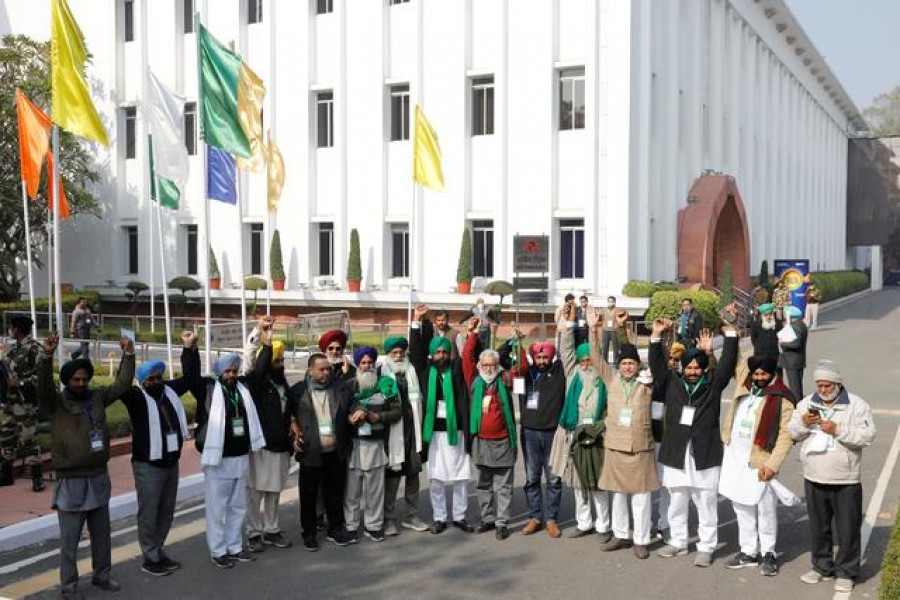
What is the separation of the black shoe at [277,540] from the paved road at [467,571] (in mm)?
122

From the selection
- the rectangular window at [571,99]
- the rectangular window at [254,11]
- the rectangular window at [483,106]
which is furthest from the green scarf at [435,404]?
the rectangular window at [254,11]

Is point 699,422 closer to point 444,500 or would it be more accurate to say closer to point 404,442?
point 444,500

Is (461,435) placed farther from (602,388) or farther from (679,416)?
(679,416)

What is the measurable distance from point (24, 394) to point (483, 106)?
20.4 metres

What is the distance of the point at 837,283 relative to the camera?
176 ft

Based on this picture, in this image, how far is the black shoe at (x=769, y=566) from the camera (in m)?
7.65

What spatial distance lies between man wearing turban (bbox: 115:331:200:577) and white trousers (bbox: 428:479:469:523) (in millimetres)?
2376

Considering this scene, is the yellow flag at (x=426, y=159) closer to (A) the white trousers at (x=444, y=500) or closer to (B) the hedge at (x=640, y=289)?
(B) the hedge at (x=640, y=289)

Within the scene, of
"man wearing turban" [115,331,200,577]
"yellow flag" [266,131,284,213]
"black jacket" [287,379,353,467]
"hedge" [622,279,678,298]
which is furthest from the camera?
"hedge" [622,279,678,298]

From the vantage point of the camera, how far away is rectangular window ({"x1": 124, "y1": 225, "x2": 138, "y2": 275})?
3484cm

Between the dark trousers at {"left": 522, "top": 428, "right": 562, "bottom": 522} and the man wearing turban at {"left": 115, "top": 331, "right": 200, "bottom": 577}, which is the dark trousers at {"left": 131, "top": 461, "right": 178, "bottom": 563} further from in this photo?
the dark trousers at {"left": 522, "top": 428, "right": 562, "bottom": 522}

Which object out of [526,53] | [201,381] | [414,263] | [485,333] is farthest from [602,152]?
[201,381]

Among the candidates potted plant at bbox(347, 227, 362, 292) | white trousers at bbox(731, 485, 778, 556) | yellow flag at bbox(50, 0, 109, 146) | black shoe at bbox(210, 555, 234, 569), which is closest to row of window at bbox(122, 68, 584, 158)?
potted plant at bbox(347, 227, 362, 292)

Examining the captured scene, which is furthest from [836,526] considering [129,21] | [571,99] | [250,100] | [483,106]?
[129,21]
